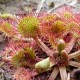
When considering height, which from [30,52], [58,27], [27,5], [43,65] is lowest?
[43,65]

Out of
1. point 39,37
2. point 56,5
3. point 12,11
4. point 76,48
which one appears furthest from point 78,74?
point 56,5

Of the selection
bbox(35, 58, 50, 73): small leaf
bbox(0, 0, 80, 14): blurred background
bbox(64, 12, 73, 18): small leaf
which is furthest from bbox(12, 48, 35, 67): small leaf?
bbox(0, 0, 80, 14): blurred background

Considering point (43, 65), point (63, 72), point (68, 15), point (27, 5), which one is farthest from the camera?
point (27, 5)

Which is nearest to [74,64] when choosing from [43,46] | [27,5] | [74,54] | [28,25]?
[74,54]

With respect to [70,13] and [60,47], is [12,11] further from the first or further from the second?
[60,47]

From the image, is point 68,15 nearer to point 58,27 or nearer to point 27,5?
point 58,27

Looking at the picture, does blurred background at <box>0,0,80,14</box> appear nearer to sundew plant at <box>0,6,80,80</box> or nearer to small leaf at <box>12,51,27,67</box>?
sundew plant at <box>0,6,80,80</box>

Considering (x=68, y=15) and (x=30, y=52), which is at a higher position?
(x=68, y=15)
